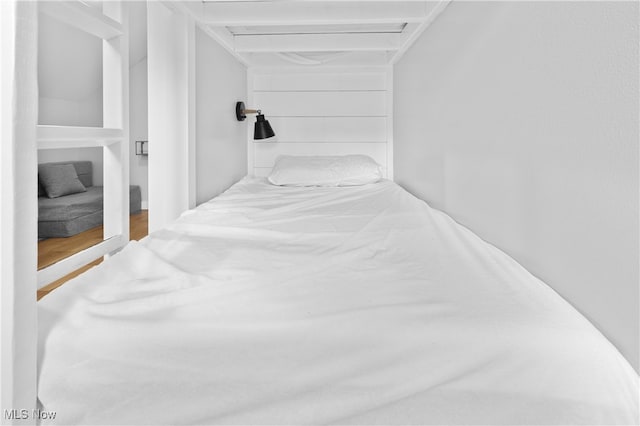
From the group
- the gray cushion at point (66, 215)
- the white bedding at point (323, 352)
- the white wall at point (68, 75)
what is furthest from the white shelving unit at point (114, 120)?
the gray cushion at point (66, 215)

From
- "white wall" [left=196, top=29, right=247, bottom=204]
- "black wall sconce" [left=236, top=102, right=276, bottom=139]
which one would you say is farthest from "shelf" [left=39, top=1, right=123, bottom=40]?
"black wall sconce" [left=236, top=102, right=276, bottom=139]

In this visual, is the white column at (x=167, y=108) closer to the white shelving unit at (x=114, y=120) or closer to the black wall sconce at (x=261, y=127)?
the white shelving unit at (x=114, y=120)

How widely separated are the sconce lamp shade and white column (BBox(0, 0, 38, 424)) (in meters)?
2.99

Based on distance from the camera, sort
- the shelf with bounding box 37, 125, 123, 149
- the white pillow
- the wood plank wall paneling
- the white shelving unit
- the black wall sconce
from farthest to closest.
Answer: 1. the wood plank wall paneling
2. the black wall sconce
3. the white pillow
4. the white shelving unit
5. the shelf with bounding box 37, 125, 123, 149

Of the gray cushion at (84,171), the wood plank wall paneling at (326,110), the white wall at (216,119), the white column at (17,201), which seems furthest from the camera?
the gray cushion at (84,171)

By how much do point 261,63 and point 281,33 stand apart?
0.58 meters

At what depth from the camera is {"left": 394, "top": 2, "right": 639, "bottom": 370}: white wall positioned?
96 cm

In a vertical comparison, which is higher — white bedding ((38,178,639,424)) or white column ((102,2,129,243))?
white column ((102,2,129,243))

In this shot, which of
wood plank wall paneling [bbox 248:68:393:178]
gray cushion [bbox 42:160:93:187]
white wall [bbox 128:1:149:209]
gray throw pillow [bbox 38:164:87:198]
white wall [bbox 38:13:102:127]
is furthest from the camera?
white wall [bbox 128:1:149:209]

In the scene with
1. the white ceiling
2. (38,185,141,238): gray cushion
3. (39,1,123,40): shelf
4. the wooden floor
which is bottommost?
the wooden floor

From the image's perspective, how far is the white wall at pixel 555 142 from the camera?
3.15 feet

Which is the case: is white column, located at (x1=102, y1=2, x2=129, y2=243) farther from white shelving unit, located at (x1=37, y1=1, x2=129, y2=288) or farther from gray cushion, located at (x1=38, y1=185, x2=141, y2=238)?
gray cushion, located at (x1=38, y1=185, x2=141, y2=238)

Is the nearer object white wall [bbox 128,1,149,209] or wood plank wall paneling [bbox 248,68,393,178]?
wood plank wall paneling [bbox 248,68,393,178]

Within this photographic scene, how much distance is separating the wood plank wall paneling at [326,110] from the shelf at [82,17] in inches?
106
